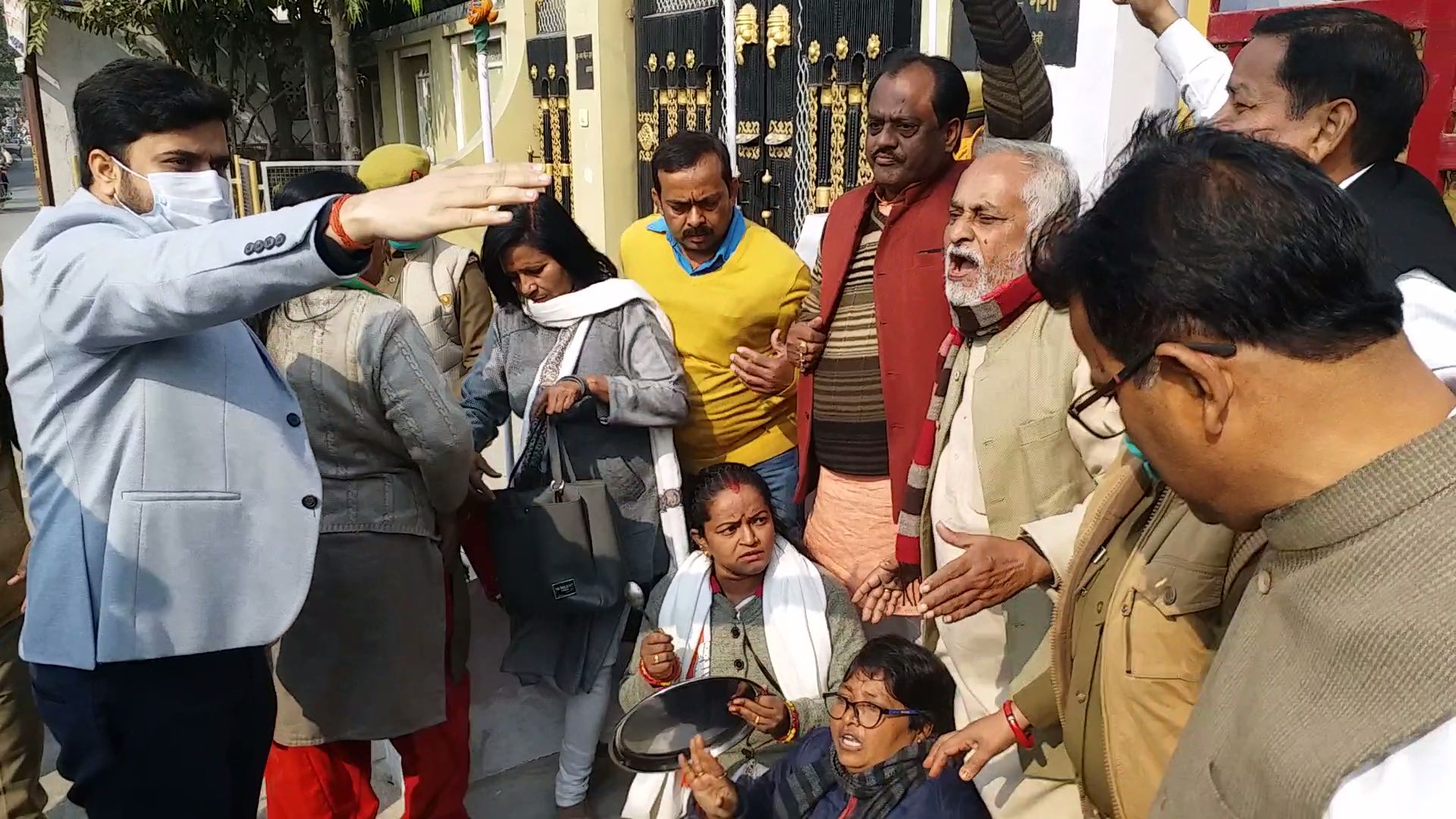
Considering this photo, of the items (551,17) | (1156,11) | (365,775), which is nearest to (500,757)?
(365,775)

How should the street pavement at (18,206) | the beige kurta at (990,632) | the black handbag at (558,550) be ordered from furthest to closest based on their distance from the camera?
the street pavement at (18,206) → the black handbag at (558,550) → the beige kurta at (990,632)

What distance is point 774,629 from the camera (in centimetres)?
241

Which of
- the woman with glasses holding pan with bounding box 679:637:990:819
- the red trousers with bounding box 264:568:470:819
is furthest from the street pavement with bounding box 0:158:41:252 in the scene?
the woman with glasses holding pan with bounding box 679:637:990:819

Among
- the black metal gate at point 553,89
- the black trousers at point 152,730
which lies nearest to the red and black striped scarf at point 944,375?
the black trousers at point 152,730

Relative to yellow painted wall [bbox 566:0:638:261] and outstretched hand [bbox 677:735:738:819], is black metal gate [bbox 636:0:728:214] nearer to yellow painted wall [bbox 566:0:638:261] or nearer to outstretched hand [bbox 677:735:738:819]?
yellow painted wall [bbox 566:0:638:261]

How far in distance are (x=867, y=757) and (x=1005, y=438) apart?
718mm

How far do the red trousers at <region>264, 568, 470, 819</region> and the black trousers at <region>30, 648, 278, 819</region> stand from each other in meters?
0.53

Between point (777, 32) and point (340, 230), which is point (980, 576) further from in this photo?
point (777, 32)

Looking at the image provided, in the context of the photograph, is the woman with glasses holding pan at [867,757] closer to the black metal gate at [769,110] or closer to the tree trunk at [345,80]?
the black metal gate at [769,110]

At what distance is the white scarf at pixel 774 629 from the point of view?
7.74 feet

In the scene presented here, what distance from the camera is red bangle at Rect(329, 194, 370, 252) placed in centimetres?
130

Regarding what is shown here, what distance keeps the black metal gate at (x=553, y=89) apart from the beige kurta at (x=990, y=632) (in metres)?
7.04

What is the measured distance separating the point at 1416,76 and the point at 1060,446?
2.82 ft

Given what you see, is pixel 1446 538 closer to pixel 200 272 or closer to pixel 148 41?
pixel 200 272
